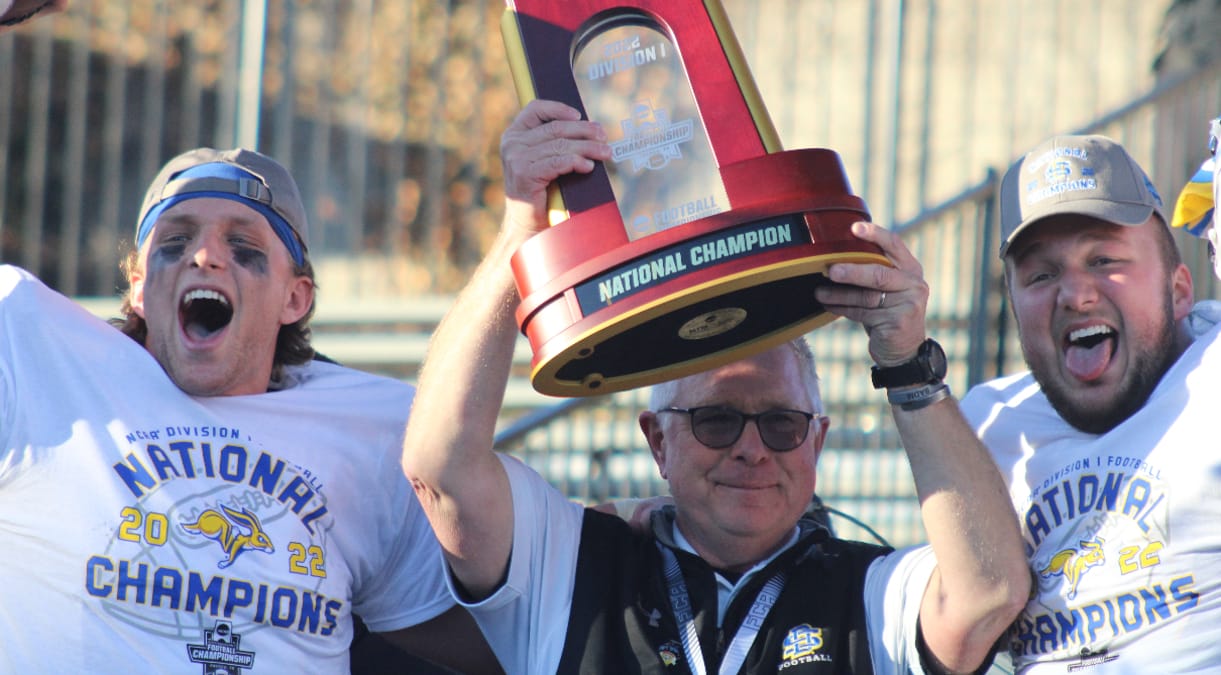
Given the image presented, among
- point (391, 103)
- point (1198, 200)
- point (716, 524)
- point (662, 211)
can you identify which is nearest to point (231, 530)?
point (716, 524)

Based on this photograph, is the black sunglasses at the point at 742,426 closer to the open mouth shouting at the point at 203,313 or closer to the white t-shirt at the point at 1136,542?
the white t-shirt at the point at 1136,542

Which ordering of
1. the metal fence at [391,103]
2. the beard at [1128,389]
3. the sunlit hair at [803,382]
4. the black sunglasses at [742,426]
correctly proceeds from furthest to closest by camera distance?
the metal fence at [391,103] < the sunlit hair at [803,382] < the black sunglasses at [742,426] < the beard at [1128,389]

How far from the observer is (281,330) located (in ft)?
11.9

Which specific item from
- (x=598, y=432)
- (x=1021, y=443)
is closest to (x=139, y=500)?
(x=1021, y=443)

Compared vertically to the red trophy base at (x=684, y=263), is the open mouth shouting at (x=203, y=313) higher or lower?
higher

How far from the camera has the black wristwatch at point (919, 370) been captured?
2840mm

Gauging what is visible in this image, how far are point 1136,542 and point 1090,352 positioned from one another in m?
0.47

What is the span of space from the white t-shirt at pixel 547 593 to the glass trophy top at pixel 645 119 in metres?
0.85

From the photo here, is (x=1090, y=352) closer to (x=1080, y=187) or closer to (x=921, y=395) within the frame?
(x=1080, y=187)

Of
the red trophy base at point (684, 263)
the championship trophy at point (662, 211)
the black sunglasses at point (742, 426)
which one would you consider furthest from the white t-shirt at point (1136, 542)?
the red trophy base at point (684, 263)

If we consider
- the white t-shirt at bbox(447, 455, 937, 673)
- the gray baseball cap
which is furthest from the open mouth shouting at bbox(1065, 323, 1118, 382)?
the white t-shirt at bbox(447, 455, 937, 673)

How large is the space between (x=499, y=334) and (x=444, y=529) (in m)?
0.45

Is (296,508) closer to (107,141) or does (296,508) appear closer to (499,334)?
(499,334)

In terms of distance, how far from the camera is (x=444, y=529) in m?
3.04
